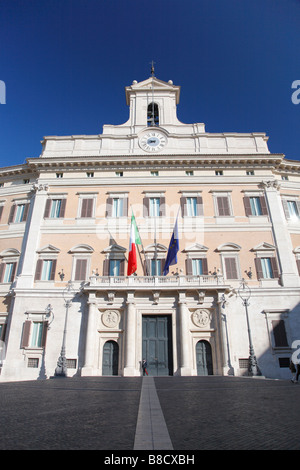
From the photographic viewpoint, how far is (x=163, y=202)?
2184cm

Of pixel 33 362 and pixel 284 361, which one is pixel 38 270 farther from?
pixel 284 361

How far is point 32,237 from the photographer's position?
20.8 meters

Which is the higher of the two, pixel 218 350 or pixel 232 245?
pixel 232 245

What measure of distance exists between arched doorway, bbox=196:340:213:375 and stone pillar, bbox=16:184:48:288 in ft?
37.2

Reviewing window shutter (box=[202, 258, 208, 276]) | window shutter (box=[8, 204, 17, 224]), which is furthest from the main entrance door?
window shutter (box=[8, 204, 17, 224])

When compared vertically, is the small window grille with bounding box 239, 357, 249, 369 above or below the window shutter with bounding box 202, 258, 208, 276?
below

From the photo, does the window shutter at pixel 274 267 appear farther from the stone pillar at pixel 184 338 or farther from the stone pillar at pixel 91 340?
the stone pillar at pixel 91 340

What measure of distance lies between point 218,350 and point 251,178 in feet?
41.8

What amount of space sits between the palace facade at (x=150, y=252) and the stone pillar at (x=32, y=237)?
0.08m

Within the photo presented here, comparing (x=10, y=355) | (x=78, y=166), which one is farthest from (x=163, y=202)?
(x=10, y=355)

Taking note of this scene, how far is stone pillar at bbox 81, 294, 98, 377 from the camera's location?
16625 mm

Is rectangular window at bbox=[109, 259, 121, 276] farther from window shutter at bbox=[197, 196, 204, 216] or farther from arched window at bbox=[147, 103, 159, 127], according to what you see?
arched window at bbox=[147, 103, 159, 127]

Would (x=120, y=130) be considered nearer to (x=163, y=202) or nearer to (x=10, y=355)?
(x=163, y=202)

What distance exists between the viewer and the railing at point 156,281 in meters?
18.0
